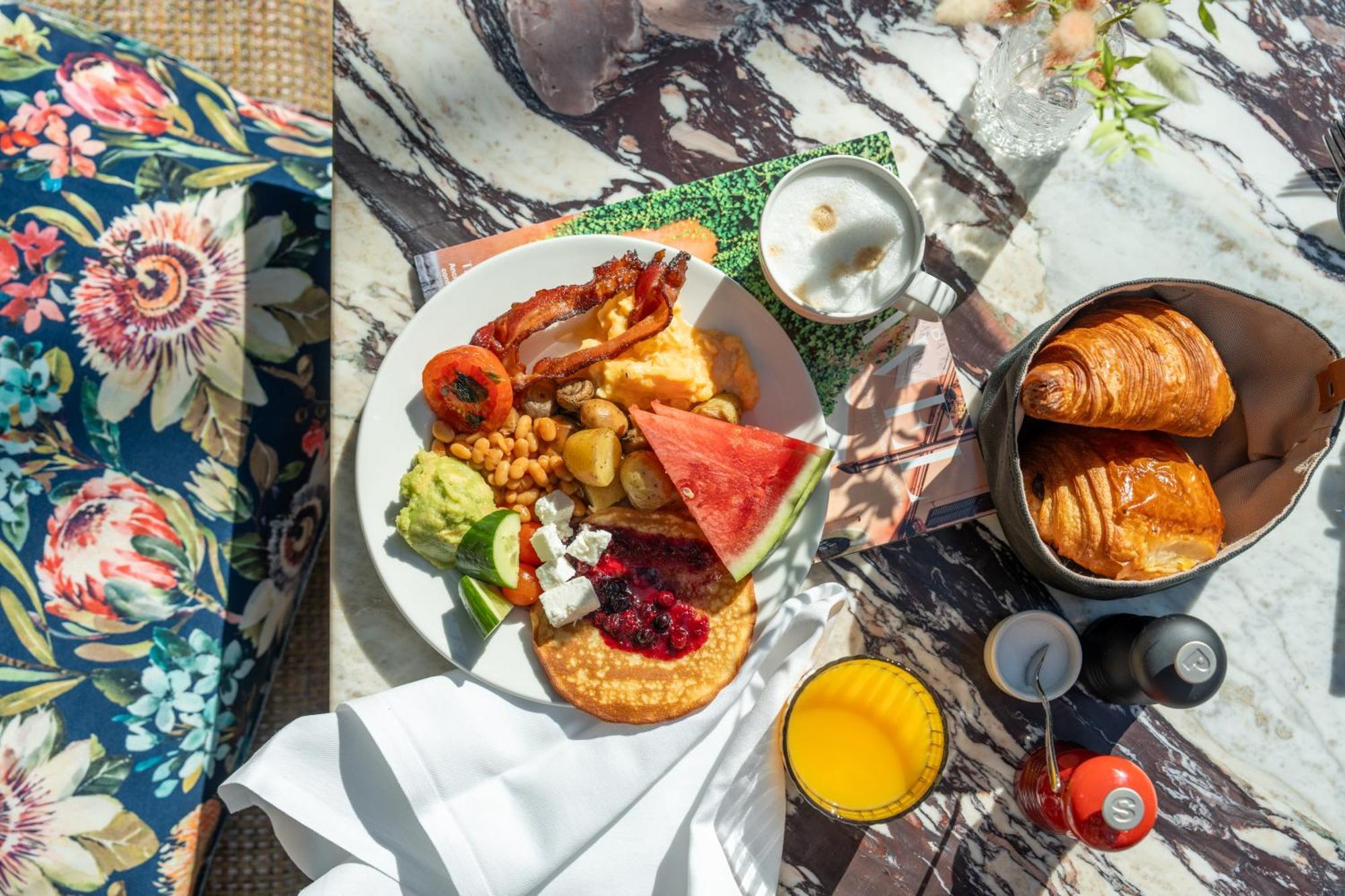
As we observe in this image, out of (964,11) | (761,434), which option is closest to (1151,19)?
(964,11)

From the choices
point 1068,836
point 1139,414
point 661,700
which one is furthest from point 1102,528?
point 661,700

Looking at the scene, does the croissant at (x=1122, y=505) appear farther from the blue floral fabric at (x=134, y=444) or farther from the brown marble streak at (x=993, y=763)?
the blue floral fabric at (x=134, y=444)

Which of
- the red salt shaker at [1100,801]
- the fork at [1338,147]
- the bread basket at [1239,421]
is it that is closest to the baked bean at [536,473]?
the bread basket at [1239,421]

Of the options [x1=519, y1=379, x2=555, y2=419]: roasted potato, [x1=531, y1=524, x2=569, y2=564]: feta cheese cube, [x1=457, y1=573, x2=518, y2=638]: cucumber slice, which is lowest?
[x1=457, y1=573, x2=518, y2=638]: cucumber slice

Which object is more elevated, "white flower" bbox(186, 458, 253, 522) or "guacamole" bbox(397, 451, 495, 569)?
"guacamole" bbox(397, 451, 495, 569)

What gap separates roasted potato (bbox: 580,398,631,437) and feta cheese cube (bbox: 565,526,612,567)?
193 millimetres

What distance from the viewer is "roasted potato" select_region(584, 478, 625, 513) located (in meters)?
1.63

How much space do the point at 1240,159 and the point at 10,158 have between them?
2589 mm

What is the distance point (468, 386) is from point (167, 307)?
71 centimetres

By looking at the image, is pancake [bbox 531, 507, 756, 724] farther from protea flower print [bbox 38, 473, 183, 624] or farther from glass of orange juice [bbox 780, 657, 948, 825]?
protea flower print [bbox 38, 473, 183, 624]

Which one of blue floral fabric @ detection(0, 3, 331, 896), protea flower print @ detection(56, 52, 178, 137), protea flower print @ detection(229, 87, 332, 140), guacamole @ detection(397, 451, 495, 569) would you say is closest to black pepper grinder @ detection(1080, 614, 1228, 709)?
guacamole @ detection(397, 451, 495, 569)

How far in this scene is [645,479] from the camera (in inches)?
62.5

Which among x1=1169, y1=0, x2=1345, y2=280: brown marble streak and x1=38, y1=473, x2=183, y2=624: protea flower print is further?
x1=1169, y1=0, x2=1345, y2=280: brown marble streak

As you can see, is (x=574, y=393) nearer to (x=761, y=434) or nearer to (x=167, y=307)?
(x=761, y=434)
